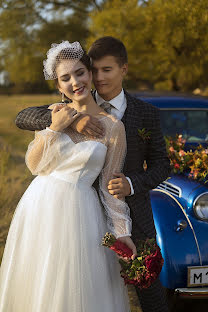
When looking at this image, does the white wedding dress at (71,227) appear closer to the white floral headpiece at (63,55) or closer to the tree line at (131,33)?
the white floral headpiece at (63,55)

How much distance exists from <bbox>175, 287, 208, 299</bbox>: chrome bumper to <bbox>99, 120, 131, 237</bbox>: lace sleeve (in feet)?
3.05

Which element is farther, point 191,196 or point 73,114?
point 191,196

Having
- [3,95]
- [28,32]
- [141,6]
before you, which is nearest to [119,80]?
[141,6]

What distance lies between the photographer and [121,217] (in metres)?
2.01

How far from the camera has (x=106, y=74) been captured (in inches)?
82.1

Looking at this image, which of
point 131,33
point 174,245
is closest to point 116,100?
point 174,245

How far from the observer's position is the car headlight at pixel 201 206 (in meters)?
2.89

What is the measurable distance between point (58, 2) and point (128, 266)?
11981 millimetres

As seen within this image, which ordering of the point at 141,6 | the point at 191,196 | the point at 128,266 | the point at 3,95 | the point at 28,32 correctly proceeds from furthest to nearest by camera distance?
the point at 3,95
the point at 28,32
the point at 141,6
the point at 191,196
the point at 128,266

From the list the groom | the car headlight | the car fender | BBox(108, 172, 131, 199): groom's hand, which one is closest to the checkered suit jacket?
the groom

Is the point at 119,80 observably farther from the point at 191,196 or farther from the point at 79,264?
A: the point at 191,196

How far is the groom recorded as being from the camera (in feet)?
6.82

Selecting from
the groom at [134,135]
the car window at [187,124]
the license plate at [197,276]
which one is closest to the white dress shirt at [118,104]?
the groom at [134,135]

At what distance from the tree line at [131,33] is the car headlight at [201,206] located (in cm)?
560
